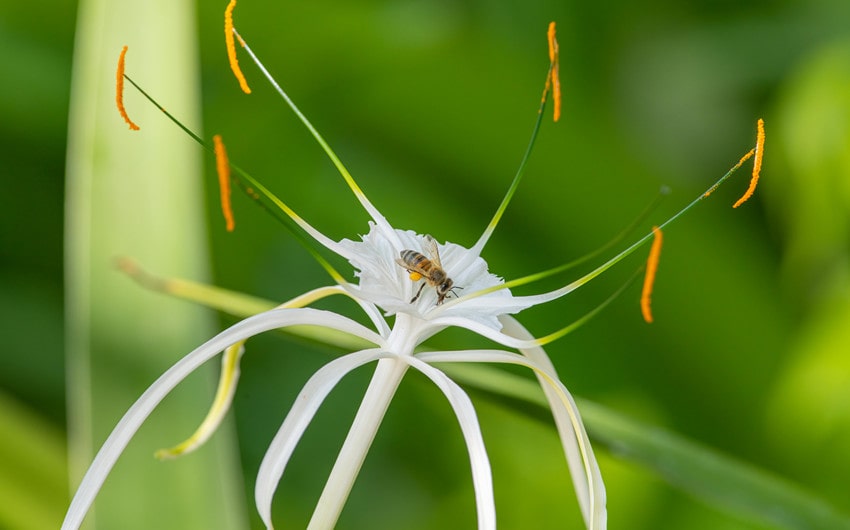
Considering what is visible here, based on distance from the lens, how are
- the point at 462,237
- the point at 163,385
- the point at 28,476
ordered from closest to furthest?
1. the point at 163,385
2. the point at 28,476
3. the point at 462,237

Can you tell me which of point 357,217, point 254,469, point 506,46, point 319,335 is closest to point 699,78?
point 506,46

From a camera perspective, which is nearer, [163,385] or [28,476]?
[163,385]

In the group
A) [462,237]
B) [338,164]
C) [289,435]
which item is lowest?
[289,435]

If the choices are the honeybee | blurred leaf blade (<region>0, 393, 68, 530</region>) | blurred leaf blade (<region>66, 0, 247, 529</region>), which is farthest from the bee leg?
blurred leaf blade (<region>0, 393, 68, 530</region>)

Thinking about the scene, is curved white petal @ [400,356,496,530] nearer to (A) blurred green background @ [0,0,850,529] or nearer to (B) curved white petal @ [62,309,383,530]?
(B) curved white petal @ [62,309,383,530]

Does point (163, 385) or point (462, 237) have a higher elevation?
point (462, 237)

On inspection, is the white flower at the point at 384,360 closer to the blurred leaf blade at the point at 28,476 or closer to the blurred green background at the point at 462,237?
A: the blurred leaf blade at the point at 28,476

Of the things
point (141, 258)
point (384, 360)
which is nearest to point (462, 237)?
point (141, 258)

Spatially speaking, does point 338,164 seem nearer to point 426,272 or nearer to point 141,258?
point 426,272

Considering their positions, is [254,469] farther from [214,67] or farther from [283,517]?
[214,67]
